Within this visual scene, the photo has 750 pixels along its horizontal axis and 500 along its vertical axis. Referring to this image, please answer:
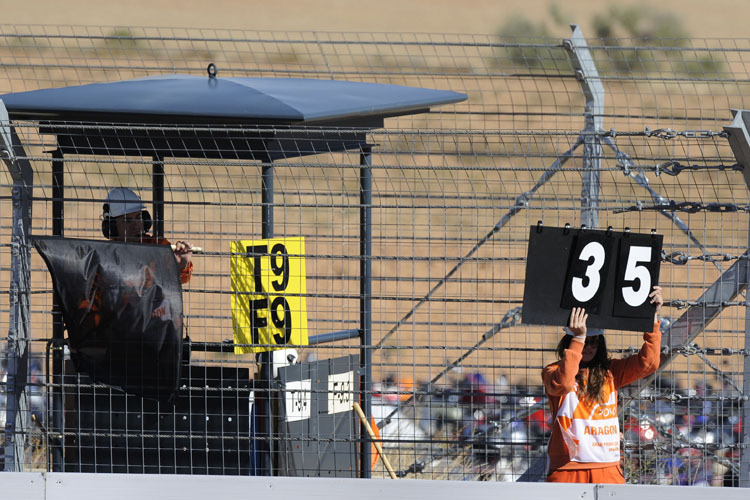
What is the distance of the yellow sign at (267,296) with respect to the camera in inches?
239

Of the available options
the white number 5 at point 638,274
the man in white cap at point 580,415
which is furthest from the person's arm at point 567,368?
the white number 5 at point 638,274

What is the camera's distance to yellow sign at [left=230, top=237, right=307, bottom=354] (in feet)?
19.9

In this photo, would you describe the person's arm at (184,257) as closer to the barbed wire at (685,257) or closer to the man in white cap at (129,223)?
the man in white cap at (129,223)

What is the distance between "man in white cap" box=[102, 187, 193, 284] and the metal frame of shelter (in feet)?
0.40

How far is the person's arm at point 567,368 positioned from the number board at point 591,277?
0.47 feet

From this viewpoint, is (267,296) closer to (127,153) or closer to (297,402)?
(297,402)

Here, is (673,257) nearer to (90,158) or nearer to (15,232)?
(90,158)

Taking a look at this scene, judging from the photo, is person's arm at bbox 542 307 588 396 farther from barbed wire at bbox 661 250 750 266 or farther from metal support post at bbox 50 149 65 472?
metal support post at bbox 50 149 65 472

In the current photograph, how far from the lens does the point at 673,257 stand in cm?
608

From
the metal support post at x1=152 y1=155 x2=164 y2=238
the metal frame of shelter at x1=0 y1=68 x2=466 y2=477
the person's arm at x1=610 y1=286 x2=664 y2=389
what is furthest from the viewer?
the metal support post at x1=152 y1=155 x2=164 y2=238

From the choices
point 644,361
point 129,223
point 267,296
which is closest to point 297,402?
point 267,296

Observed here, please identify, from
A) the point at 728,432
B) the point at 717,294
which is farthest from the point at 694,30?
the point at 717,294

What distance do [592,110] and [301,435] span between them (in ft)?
11.1

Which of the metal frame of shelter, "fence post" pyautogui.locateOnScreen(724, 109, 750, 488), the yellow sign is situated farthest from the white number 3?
the yellow sign
